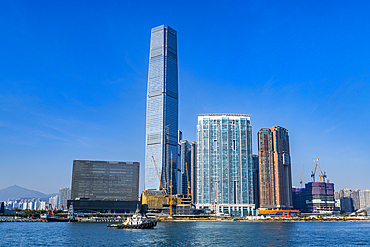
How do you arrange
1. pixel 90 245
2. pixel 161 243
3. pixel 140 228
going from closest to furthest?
pixel 90 245, pixel 161 243, pixel 140 228

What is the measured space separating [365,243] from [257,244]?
126ft

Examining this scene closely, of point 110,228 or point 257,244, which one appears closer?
point 257,244

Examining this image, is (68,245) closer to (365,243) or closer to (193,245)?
(193,245)

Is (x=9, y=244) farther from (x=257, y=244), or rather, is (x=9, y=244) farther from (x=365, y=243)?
(x=365, y=243)

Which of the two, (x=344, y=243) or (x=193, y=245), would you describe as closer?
(x=193, y=245)

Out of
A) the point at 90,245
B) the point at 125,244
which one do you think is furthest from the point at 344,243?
the point at 90,245

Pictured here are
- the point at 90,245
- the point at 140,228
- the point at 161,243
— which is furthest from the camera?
the point at 140,228

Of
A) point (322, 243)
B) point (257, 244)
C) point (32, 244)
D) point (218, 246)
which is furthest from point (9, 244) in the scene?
point (322, 243)

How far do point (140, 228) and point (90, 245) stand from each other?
229ft

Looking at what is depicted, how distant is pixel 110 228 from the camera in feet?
579

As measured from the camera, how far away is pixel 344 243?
117500 millimetres

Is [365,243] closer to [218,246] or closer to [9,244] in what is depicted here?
[218,246]

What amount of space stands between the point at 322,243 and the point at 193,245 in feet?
147

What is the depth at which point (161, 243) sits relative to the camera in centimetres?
11288
